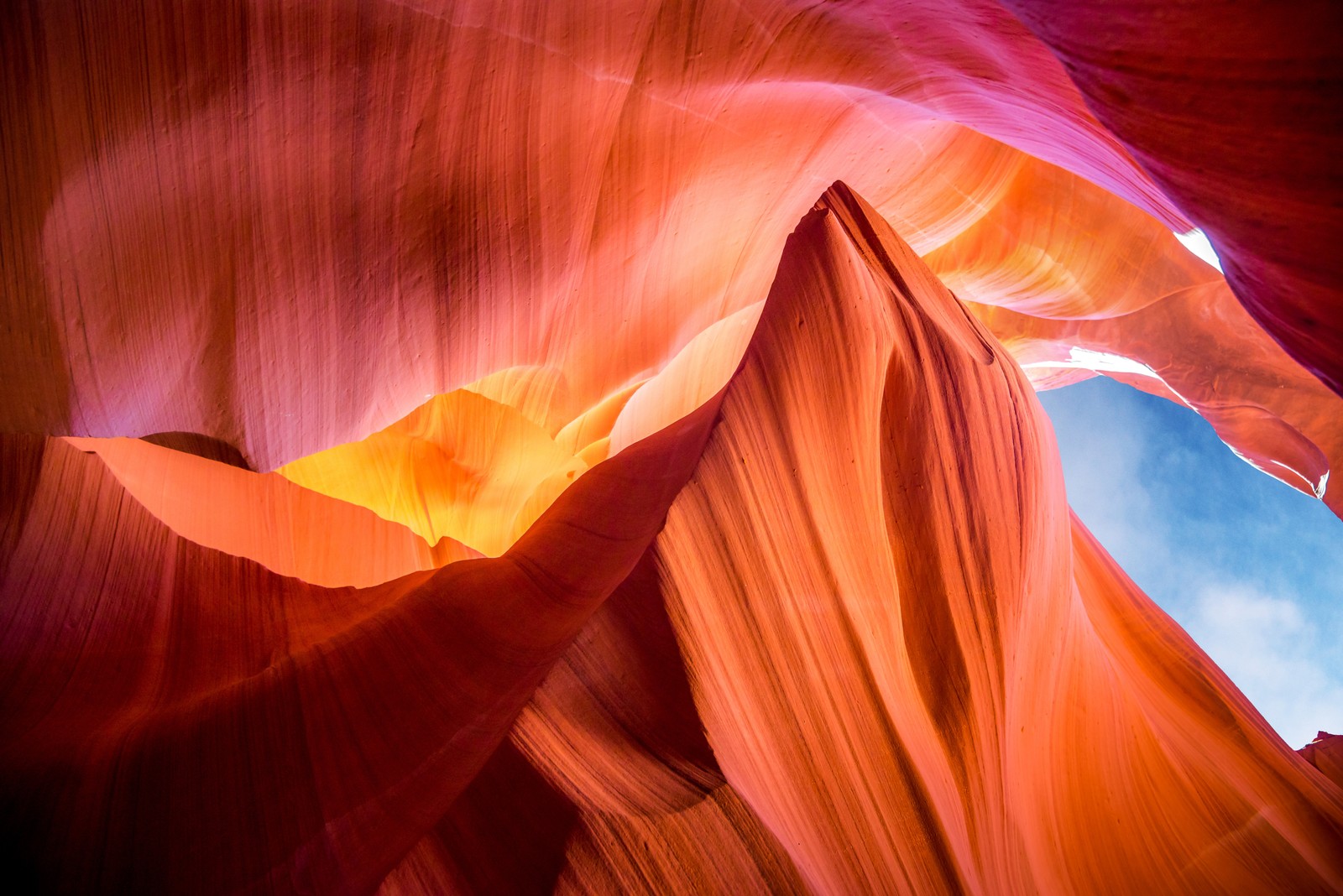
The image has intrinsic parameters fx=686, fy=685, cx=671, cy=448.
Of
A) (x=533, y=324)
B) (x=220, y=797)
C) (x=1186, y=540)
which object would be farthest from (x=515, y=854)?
(x=1186, y=540)

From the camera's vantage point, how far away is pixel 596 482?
6.48 ft

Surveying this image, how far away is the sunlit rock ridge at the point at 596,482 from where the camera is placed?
1.15 metres

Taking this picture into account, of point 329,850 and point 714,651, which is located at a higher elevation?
point 714,651

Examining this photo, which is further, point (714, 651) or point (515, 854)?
point (714, 651)

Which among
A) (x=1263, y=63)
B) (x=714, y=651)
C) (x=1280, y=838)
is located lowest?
(x=1280, y=838)

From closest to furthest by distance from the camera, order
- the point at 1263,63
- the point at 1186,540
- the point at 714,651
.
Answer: the point at 1263,63 < the point at 714,651 < the point at 1186,540

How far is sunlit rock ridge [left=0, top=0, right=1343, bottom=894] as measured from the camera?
3.77ft

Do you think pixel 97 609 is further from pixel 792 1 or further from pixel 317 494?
pixel 792 1

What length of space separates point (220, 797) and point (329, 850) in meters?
0.31

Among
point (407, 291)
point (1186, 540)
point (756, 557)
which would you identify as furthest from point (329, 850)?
point (1186, 540)

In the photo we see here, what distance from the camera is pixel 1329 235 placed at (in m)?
0.81

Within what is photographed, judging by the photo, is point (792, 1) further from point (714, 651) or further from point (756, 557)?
point (714, 651)

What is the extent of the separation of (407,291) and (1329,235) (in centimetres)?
208

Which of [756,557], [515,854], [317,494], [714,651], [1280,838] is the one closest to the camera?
[515,854]
